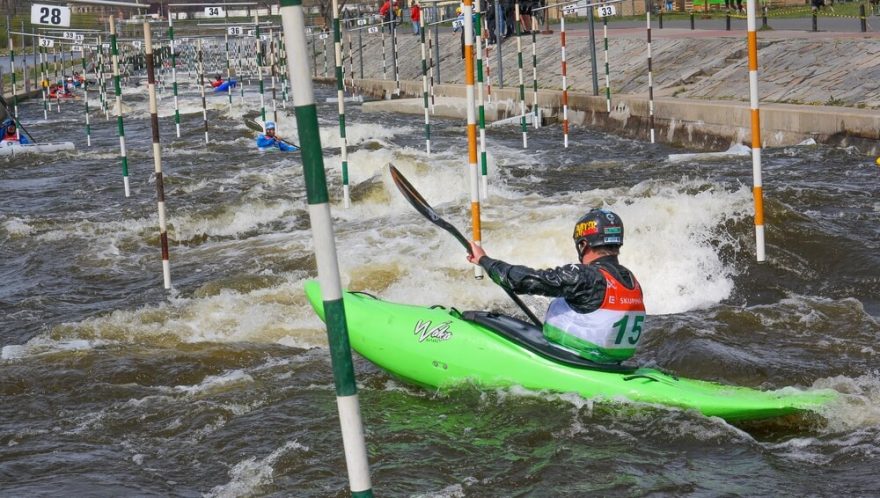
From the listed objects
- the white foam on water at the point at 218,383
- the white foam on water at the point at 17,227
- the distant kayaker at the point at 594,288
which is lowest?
the white foam on water at the point at 218,383

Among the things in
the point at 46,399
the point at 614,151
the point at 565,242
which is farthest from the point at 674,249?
the point at 614,151

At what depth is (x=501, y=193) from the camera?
11914mm

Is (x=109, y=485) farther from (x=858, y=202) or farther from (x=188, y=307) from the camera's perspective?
(x=858, y=202)

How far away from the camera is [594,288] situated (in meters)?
5.04

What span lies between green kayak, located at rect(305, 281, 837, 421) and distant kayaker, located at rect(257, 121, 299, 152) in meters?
11.1

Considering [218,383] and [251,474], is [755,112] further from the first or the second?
[251,474]

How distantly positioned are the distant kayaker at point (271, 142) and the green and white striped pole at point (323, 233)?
1502 centimetres

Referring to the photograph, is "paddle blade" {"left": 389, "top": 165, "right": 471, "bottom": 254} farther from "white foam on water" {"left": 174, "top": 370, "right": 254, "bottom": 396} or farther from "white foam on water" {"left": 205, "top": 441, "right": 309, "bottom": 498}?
"white foam on water" {"left": 174, "top": 370, "right": 254, "bottom": 396}

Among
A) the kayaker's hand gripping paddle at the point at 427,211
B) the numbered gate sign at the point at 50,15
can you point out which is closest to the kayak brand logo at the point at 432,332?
the kayaker's hand gripping paddle at the point at 427,211

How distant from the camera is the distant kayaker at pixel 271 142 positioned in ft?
56.4

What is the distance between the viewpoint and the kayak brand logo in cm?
571

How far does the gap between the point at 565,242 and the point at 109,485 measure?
200 inches

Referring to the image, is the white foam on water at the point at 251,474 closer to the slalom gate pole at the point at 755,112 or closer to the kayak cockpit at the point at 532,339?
the kayak cockpit at the point at 532,339

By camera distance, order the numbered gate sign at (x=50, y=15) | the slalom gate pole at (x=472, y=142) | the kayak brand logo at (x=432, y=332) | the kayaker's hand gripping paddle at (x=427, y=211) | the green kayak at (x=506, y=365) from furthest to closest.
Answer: the numbered gate sign at (x=50, y=15)
the slalom gate pole at (x=472, y=142)
the kayak brand logo at (x=432, y=332)
the kayaker's hand gripping paddle at (x=427, y=211)
the green kayak at (x=506, y=365)
